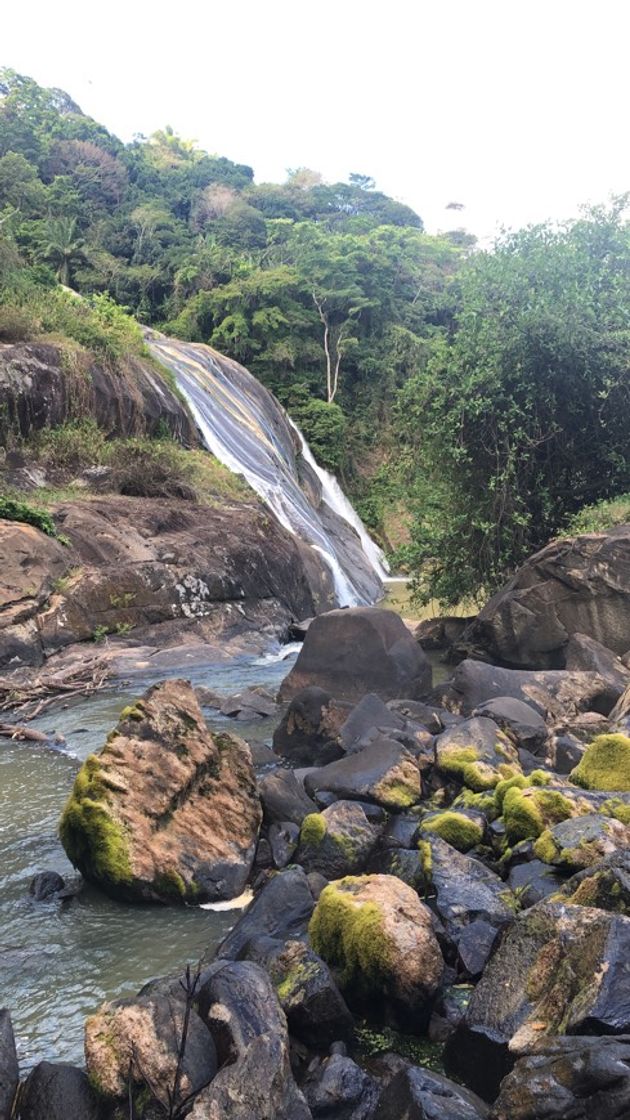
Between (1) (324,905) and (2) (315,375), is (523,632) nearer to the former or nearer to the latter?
(1) (324,905)

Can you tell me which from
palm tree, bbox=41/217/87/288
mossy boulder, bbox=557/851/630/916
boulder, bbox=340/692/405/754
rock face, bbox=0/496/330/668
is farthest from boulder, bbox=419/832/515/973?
palm tree, bbox=41/217/87/288

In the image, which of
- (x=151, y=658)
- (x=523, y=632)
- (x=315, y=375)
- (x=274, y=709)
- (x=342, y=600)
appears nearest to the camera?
(x=274, y=709)

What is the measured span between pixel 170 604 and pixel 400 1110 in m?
13.2

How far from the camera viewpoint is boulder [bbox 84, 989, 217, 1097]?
3320 mm

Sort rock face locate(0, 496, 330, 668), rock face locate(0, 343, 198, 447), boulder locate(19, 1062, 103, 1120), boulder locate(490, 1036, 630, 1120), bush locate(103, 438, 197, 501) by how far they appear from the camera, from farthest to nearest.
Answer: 1. bush locate(103, 438, 197, 501)
2. rock face locate(0, 343, 198, 447)
3. rock face locate(0, 496, 330, 668)
4. boulder locate(19, 1062, 103, 1120)
5. boulder locate(490, 1036, 630, 1120)

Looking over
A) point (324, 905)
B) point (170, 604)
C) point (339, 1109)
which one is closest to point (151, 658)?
point (170, 604)

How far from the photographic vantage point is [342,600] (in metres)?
23.4

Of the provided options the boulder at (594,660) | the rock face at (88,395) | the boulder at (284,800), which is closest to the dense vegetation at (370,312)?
the rock face at (88,395)

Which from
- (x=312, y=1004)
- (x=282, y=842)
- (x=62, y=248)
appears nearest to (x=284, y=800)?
(x=282, y=842)

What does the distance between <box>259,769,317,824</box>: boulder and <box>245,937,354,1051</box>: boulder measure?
7.75 feet

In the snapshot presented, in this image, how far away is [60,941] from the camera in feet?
16.3

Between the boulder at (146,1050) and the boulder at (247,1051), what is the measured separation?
0.10 metres

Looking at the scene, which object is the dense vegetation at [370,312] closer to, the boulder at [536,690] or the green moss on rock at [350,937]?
the boulder at [536,690]

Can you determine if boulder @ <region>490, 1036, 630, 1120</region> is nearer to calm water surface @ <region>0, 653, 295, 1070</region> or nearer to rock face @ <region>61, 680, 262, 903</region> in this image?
calm water surface @ <region>0, 653, 295, 1070</region>
